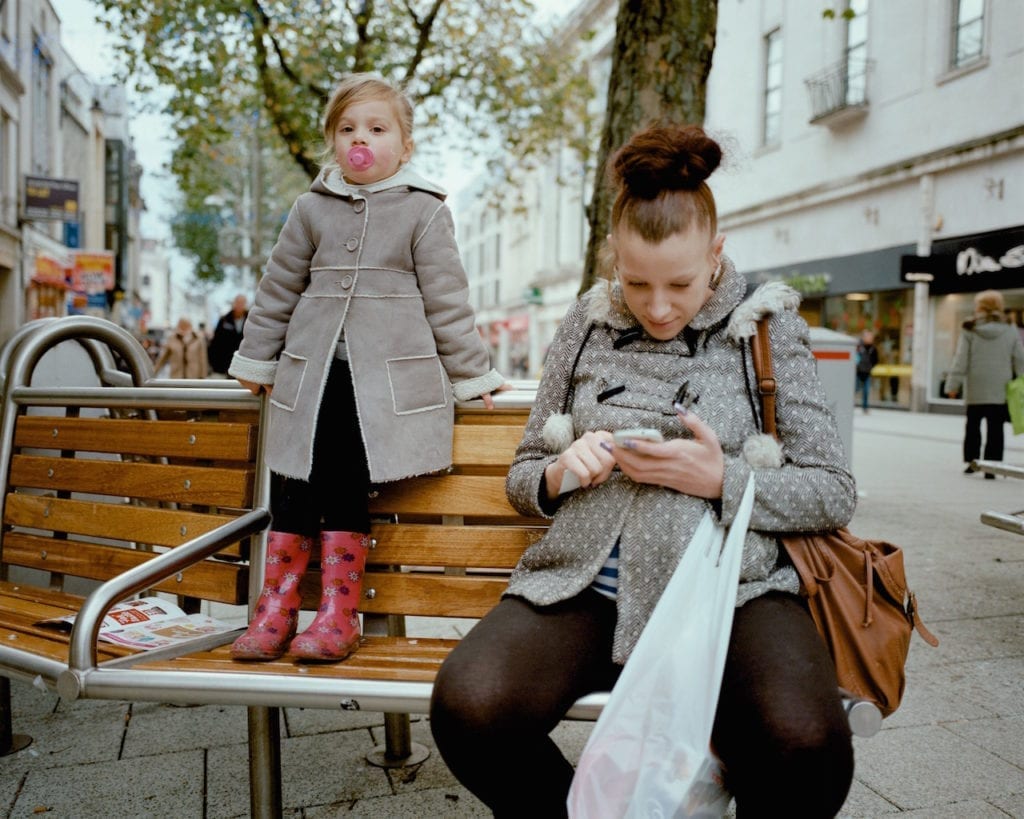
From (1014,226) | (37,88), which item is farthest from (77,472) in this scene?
(37,88)

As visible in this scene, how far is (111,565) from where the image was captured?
2721 mm

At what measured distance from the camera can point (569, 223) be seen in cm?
4044

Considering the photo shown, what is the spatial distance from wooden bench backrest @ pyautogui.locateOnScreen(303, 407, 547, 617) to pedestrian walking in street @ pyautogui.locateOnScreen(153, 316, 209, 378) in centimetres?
1196

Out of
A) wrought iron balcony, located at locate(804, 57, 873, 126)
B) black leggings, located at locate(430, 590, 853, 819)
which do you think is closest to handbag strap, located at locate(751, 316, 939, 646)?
black leggings, located at locate(430, 590, 853, 819)

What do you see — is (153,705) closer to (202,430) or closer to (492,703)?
(202,430)

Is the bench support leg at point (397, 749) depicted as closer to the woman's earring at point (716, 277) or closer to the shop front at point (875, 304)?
the woman's earring at point (716, 277)

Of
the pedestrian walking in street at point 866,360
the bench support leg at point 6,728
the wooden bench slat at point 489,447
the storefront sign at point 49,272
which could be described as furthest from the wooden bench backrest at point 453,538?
the storefront sign at point 49,272

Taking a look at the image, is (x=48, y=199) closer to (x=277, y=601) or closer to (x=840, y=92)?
(x=840, y=92)

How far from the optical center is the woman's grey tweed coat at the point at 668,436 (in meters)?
1.85

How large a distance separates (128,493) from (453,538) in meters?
1.02

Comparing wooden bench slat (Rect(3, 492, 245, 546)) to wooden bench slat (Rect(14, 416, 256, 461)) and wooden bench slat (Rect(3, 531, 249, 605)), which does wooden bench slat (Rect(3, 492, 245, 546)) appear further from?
wooden bench slat (Rect(14, 416, 256, 461))

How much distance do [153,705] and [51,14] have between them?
1161 inches

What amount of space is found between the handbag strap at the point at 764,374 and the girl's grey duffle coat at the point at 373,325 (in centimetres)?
73

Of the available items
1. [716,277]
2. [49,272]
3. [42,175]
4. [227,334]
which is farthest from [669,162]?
[42,175]
